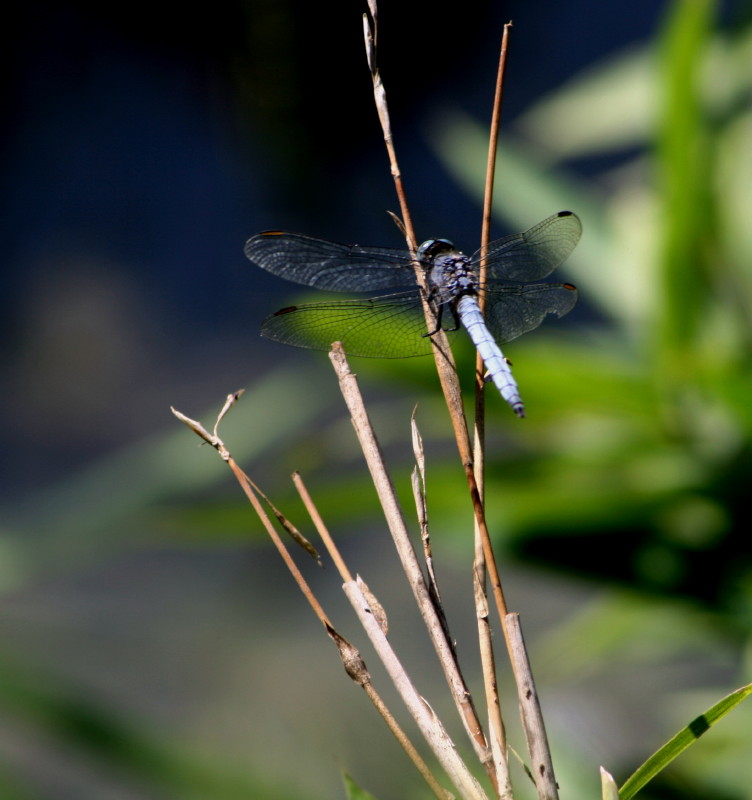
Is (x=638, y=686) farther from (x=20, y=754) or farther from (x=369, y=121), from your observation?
(x=369, y=121)

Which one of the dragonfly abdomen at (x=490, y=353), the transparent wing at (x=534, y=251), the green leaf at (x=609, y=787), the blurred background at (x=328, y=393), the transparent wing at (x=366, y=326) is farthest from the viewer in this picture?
the blurred background at (x=328, y=393)

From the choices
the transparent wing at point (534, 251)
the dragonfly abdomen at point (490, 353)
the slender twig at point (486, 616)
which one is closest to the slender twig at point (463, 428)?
the slender twig at point (486, 616)

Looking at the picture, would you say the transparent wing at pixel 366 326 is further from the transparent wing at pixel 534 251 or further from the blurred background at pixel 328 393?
the blurred background at pixel 328 393

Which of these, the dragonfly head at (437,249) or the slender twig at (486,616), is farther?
the dragonfly head at (437,249)

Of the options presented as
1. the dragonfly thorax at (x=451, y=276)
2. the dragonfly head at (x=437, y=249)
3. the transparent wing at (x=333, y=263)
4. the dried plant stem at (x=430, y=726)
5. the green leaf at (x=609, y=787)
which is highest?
the transparent wing at (x=333, y=263)

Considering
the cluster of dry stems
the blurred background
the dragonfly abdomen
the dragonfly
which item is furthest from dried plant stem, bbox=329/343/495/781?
the blurred background

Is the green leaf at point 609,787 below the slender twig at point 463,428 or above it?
below

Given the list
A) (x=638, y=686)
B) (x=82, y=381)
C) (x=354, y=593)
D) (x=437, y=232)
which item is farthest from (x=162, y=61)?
(x=354, y=593)

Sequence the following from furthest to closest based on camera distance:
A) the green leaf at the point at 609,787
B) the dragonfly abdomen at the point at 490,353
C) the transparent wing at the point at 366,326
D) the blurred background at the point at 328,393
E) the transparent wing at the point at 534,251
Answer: the blurred background at the point at 328,393
the transparent wing at the point at 534,251
the transparent wing at the point at 366,326
the dragonfly abdomen at the point at 490,353
the green leaf at the point at 609,787
